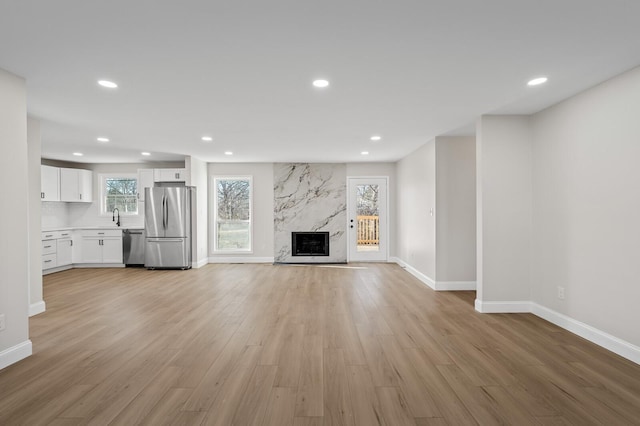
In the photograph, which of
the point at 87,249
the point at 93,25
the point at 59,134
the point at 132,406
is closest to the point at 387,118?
the point at 93,25

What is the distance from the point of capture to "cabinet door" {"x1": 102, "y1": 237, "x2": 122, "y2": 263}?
7414mm

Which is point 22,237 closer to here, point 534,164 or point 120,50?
point 120,50

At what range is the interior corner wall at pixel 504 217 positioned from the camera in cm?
405

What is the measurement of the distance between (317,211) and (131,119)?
185 inches

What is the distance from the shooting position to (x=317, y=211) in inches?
318

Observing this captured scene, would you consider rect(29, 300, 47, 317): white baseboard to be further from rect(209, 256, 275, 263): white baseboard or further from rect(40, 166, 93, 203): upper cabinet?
rect(209, 256, 275, 263): white baseboard

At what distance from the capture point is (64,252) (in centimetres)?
706

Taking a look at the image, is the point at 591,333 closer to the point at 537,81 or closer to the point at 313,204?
the point at 537,81

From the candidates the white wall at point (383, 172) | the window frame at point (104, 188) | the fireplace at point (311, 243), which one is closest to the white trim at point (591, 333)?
the white wall at point (383, 172)

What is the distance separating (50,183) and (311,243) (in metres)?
5.78

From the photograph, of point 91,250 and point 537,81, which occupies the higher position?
point 537,81

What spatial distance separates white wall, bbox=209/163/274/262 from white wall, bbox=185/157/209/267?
193 millimetres

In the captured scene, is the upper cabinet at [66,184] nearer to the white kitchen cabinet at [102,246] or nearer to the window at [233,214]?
the white kitchen cabinet at [102,246]

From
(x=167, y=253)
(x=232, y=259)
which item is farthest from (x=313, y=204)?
(x=167, y=253)
